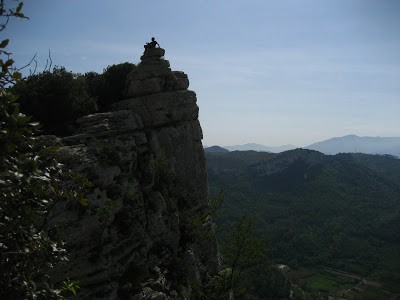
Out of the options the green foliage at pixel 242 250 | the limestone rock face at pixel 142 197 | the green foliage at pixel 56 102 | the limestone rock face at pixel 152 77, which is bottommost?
the green foliage at pixel 242 250

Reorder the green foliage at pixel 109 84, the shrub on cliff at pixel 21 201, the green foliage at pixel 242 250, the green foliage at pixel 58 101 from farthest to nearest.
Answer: the green foliage at pixel 109 84
the green foliage at pixel 242 250
the green foliage at pixel 58 101
the shrub on cliff at pixel 21 201

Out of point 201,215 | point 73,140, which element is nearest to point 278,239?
point 201,215

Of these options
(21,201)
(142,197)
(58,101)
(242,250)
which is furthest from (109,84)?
(21,201)

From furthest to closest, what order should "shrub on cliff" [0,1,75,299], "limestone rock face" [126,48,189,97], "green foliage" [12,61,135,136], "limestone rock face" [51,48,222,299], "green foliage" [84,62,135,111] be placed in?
1. "green foliage" [84,62,135,111]
2. "limestone rock face" [126,48,189,97]
3. "green foliage" [12,61,135,136]
4. "limestone rock face" [51,48,222,299]
5. "shrub on cliff" [0,1,75,299]

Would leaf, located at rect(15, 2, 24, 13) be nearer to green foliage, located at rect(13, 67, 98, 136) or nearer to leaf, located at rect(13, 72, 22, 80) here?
leaf, located at rect(13, 72, 22, 80)

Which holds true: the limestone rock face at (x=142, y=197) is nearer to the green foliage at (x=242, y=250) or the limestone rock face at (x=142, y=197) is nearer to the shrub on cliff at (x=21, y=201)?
the green foliage at (x=242, y=250)

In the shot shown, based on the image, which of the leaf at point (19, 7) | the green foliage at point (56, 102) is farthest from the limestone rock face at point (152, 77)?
the leaf at point (19, 7)

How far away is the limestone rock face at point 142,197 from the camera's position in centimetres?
2102

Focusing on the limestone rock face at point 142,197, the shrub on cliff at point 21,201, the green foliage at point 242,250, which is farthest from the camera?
the green foliage at point 242,250

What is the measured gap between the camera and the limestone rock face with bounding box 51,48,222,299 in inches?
827

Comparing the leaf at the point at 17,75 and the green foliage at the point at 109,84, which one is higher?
the green foliage at the point at 109,84

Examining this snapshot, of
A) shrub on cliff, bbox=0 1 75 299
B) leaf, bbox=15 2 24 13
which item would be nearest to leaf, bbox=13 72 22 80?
shrub on cliff, bbox=0 1 75 299

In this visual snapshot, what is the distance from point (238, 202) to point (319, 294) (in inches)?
2562

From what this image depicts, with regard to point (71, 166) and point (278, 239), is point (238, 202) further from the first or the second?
point (71, 166)
